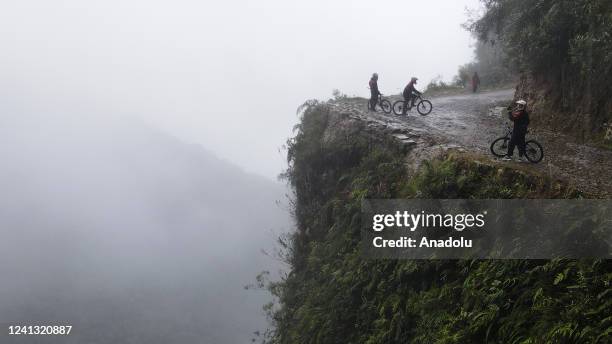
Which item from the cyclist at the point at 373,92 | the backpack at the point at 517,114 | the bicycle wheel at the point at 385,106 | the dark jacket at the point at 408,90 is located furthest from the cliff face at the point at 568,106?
the cyclist at the point at 373,92

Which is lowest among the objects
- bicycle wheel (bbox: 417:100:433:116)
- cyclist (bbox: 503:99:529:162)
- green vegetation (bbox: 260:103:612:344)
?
green vegetation (bbox: 260:103:612:344)

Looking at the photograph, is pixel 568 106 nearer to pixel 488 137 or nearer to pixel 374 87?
pixel 488 137

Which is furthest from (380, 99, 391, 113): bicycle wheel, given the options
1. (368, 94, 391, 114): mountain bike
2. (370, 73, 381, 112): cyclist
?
(370, 73, 381, 112): cyclist

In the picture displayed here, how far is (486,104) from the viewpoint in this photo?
22.9 m

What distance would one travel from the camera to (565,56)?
14398 mm

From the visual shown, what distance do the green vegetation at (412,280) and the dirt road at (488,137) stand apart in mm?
1066

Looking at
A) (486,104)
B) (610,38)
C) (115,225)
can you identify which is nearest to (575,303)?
(610,38)

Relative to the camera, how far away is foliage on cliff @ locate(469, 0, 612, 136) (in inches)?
487

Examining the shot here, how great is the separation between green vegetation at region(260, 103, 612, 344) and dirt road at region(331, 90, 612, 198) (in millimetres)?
1066

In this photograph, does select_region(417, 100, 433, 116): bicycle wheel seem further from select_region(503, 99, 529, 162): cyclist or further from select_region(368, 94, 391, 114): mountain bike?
select_region(503, 99, 529, 162): cyclist

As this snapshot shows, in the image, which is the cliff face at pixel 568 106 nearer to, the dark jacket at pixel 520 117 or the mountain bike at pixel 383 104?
the dark jacket at pixel 520 117

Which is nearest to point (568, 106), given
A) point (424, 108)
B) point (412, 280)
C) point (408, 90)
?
point (408, 90)

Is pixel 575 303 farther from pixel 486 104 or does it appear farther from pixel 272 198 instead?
pixel 272 198

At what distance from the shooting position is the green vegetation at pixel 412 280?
6.54 meters
